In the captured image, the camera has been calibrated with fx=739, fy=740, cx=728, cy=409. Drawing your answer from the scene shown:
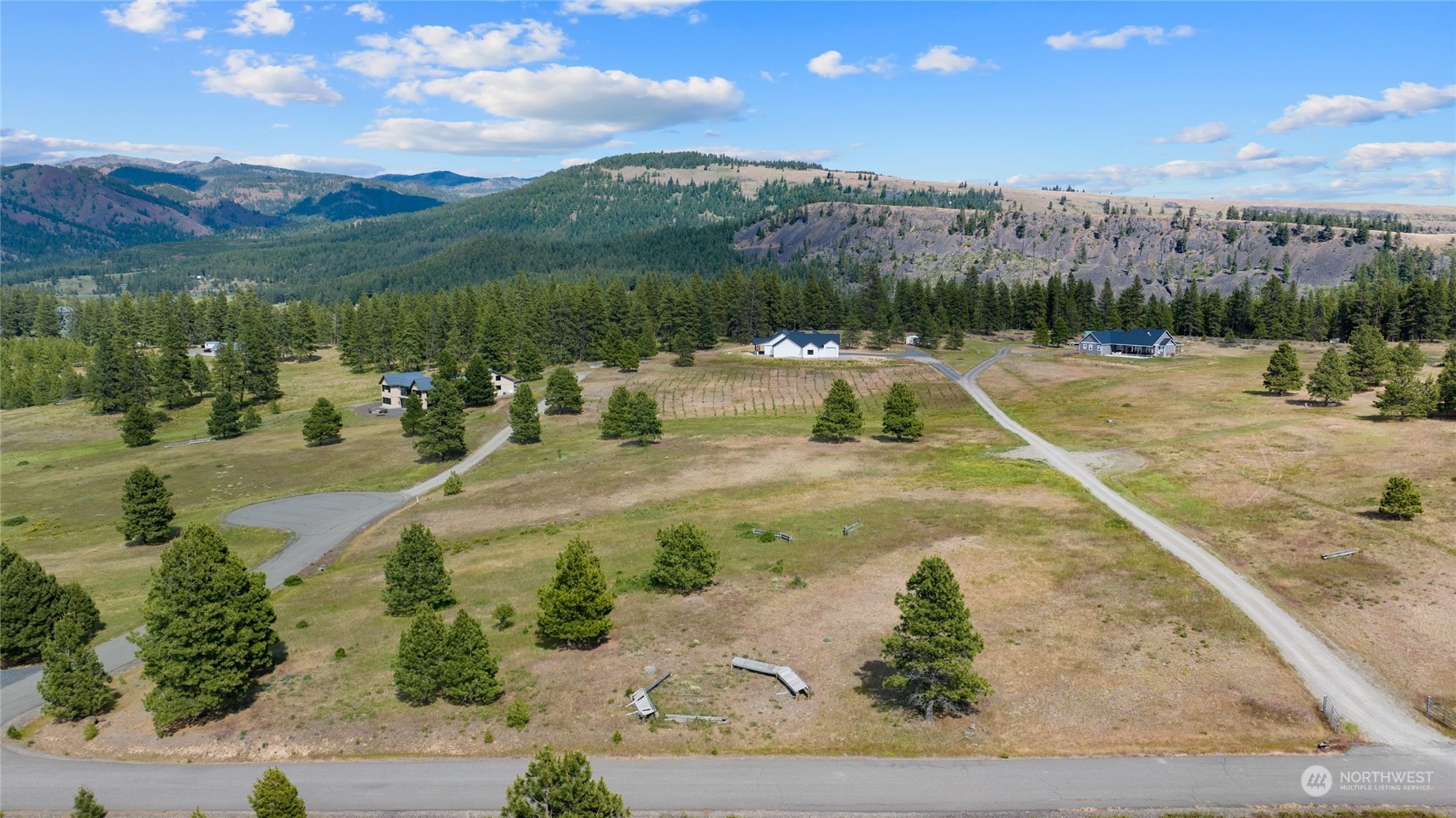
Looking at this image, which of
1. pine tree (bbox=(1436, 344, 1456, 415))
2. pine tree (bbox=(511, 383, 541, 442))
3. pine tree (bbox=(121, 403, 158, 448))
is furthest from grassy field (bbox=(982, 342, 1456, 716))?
pine tree (bbox=(121, 403, 158, 448))

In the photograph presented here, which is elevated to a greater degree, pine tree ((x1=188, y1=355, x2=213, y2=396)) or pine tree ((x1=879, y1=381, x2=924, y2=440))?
pine tree ((x1=188, y1=355, x2=213, y2=396))

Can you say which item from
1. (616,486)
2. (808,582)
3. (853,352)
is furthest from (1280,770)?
(853,352)

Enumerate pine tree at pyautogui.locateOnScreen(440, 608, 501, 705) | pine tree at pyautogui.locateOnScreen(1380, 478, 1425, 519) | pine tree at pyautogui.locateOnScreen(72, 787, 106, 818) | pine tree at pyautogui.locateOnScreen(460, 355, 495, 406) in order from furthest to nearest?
pine tree at pyautogui.locateOnScreen(460, 355, 495, 406) < pine tree at pyautogui.locateOnScreen(1380, 478, 1425, 519) < pine tree at pyautogui.locateOnScreen(440, 608, 501, 705) < pine tree at pyautogui.locateOnScreen(72, 787, 106, 818)

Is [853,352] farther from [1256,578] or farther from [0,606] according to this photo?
[0,606]

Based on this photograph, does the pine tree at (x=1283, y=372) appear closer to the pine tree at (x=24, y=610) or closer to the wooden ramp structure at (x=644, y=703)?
the wooden ramp structure at (x=644, y=703)

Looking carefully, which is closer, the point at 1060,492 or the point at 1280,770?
the point at 1280,770

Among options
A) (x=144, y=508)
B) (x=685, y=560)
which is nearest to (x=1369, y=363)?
(x=685, y=560)

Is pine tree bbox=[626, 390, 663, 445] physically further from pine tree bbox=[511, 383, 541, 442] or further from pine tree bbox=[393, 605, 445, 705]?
pine tree bbox=[393, 605, 445, 705]
